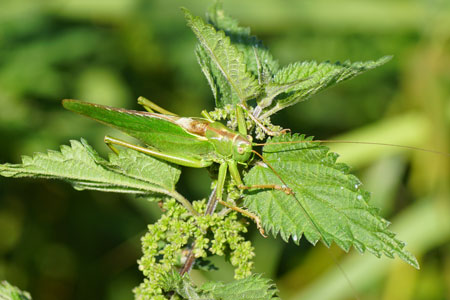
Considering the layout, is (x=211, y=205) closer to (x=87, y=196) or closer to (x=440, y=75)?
(x=87, y=196)

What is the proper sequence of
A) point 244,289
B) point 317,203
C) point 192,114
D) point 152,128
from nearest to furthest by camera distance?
1. point 244,289
2. point 317,203
3. point 152,128
4. point 192,114

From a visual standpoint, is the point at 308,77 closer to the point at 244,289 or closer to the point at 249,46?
the point at 249,46

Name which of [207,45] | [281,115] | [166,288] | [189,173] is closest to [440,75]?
[281,115]

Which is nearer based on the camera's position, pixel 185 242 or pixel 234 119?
pixel 185 242

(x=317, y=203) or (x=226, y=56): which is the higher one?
(x=226, y=56)

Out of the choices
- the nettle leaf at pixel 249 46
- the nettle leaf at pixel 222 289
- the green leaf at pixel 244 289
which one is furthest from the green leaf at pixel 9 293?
the nettle leaf at pixel 249 46

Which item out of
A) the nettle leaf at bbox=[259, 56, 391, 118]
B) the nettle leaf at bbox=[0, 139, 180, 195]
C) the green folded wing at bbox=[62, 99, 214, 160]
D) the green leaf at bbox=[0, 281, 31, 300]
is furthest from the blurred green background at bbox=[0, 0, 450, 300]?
the nettle leaf at bbox=[259, 56, 391, 118]

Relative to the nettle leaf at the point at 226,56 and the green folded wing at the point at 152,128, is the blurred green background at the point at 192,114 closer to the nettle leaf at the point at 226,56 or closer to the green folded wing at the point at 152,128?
the green folded wing at the point at 152,128

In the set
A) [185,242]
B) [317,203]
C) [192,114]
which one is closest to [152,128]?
[185,242]
